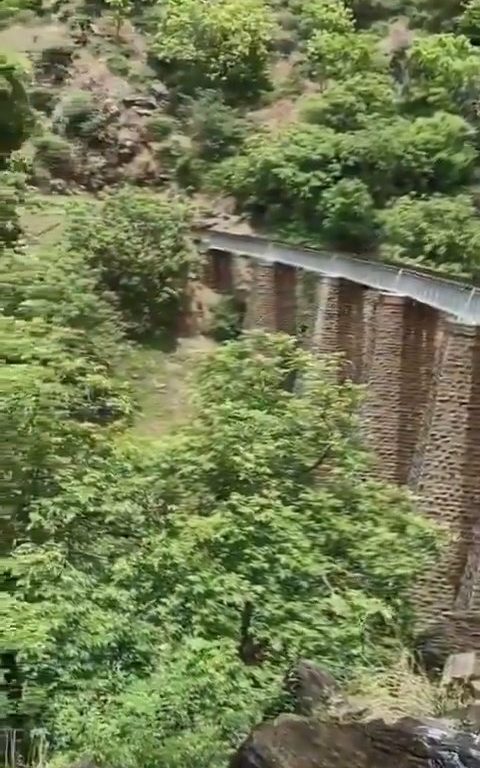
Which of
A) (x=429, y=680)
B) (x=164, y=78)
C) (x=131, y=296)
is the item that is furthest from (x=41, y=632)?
(x=164, y=78)

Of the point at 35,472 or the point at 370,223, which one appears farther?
the point at 370,223

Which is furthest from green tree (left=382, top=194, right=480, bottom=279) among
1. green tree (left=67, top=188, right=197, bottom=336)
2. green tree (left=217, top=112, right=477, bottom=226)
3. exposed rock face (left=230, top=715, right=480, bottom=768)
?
exposed rock face (left=230, top=715, right=480, bottom=768)

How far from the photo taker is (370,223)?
13781 millimetres

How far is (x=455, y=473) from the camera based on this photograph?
7984mm

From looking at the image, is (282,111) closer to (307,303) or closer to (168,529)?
(307,303)

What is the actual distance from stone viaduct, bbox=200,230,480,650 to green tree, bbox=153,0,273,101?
6.85 meters

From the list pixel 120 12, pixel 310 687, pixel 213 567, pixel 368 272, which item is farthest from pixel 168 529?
pixel 120 12

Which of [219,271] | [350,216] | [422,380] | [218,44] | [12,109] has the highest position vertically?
[218,44]

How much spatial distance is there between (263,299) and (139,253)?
225cm

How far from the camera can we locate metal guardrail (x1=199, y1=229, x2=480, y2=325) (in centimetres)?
818

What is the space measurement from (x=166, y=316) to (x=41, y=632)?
989cm

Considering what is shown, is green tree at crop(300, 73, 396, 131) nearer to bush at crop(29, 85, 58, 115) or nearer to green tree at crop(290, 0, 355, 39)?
green tree at crop(290, 0, 355, 39)

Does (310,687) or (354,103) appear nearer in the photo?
(310,687)

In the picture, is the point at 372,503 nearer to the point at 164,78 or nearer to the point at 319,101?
the point at 319,101
